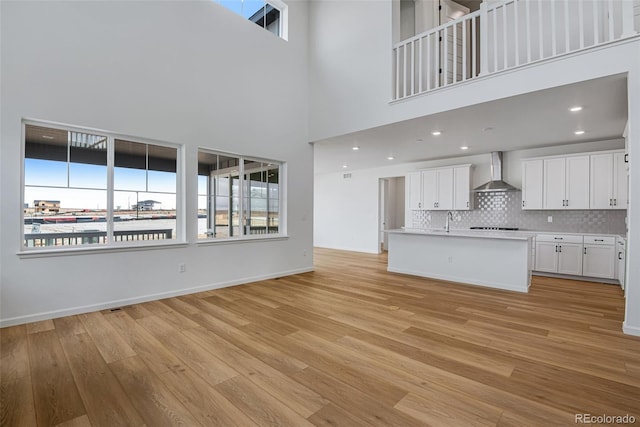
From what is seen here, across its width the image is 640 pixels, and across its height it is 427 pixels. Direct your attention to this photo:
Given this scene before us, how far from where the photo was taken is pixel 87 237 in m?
3.64

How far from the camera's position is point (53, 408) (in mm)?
1798

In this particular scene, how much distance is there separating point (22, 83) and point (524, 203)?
8051 millimetres

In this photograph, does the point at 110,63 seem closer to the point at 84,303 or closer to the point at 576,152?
the point at 84,303

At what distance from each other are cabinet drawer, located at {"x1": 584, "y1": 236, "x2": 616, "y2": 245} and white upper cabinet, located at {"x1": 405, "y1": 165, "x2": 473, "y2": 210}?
6.98 ft

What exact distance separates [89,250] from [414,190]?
681 centimetres

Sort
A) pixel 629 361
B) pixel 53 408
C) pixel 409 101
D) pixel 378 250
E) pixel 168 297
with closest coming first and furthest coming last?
pixel 53 408
pixel 629 361
pixel 168 297
pixel 409 101
pixel 378 250

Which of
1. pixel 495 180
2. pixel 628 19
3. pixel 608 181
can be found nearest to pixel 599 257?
pixel 608 181

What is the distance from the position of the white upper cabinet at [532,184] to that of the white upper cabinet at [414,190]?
2222 mm

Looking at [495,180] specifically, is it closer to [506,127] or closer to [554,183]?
[554,183]

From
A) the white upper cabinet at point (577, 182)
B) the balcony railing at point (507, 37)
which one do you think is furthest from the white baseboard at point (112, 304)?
the white upper cabinet at point (577, 182)

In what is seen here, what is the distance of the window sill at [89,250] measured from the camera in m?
3.19

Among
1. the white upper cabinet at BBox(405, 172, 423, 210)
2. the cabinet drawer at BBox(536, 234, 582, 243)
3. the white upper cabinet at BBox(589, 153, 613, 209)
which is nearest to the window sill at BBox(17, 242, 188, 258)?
the white upper cabinet at BBox(405, 172, 423, 210)

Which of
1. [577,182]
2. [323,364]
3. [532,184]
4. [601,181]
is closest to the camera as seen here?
[323,364]

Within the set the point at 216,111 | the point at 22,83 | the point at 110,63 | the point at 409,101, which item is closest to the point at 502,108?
the point at 409,101
